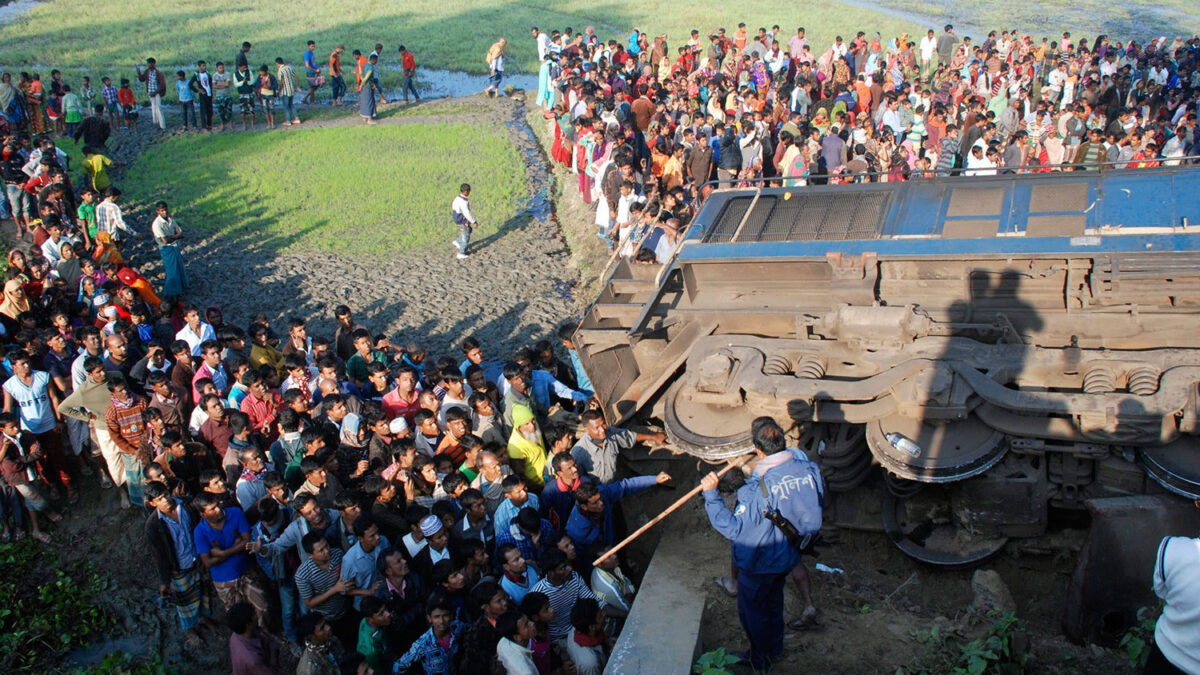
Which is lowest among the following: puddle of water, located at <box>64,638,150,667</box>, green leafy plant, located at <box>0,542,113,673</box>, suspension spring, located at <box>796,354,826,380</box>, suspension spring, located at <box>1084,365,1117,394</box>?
puddle of water, located at <box>64,638,150,667</box>

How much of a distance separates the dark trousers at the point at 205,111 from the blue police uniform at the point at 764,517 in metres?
19.1

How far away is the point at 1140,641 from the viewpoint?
5488 millimetres

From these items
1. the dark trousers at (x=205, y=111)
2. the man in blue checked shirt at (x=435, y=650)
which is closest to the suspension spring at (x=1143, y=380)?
the man in blue checked shirt at (x=435, y=650)

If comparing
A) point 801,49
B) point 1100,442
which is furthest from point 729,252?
point 801,49

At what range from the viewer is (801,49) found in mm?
22141

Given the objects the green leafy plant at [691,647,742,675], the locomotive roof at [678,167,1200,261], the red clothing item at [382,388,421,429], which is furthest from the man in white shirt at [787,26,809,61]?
the green leafy plant at [691,647,742,675]

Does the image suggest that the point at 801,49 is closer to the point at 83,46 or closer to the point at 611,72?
the point at 611,72

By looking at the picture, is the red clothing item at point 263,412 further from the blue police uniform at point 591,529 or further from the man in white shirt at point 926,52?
the man in white shirt at point 926,52

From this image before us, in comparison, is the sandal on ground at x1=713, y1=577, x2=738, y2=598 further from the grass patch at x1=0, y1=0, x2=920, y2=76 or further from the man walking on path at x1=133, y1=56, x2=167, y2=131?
the grass patch at x1=0, y1=0, x2=920, y2=76

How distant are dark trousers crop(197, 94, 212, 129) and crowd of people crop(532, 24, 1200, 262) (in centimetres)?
722

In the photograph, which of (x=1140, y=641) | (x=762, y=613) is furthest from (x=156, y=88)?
(x=1140, y=641)

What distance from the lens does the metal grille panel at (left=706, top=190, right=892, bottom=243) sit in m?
9.23

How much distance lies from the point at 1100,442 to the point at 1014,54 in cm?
1658

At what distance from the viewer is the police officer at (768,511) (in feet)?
19.2
